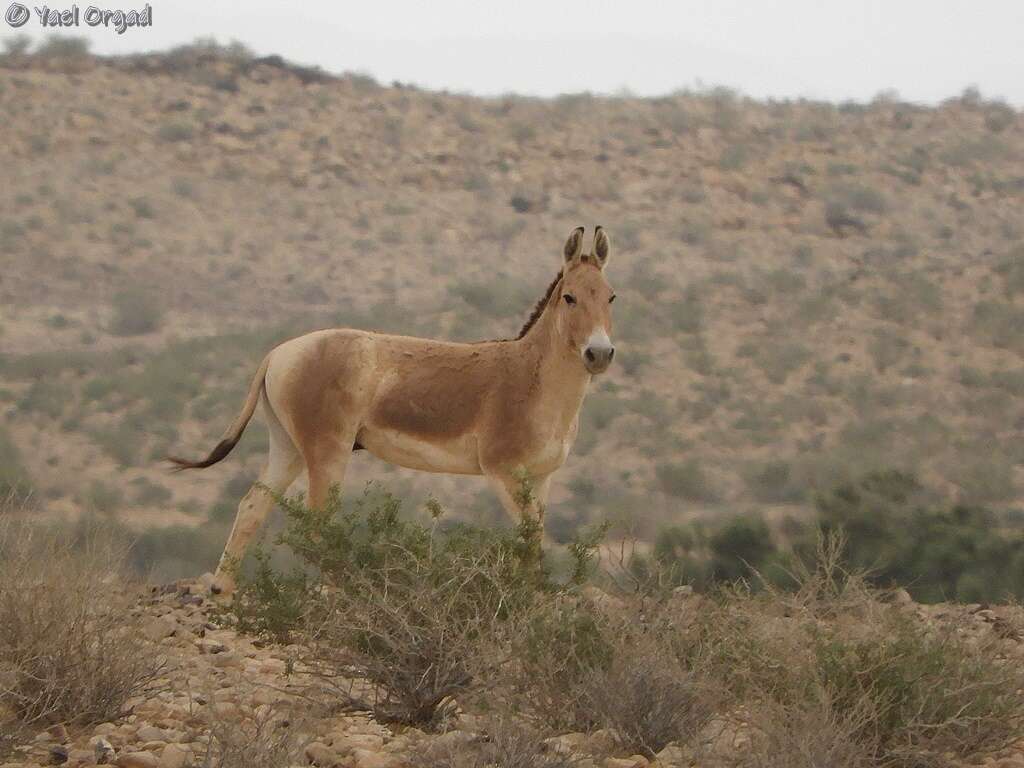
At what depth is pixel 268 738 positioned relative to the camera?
18.1 ft

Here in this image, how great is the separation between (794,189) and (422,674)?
4095 centimetres

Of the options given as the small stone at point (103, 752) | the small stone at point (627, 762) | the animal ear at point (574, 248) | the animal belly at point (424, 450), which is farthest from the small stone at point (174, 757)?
the animal ear at point (574, 248)

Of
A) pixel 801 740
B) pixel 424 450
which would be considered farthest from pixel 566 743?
pixel 424 450

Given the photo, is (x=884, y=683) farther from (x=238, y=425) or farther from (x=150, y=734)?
(x=238, y=425)

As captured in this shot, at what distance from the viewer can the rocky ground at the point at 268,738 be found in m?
5.64

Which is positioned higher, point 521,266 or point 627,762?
point 627,762

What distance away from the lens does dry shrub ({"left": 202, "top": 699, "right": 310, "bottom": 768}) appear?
541 centimetres

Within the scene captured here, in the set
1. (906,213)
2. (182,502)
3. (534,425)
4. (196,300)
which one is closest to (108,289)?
(196,300)

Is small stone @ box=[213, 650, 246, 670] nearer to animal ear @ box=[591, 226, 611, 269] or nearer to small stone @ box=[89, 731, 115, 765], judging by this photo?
small stone @ box=[89, 731, 115, 765]

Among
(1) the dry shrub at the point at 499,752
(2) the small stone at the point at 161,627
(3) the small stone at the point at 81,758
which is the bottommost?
(2) the small stone at the point at 161,627

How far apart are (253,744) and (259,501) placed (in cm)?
466

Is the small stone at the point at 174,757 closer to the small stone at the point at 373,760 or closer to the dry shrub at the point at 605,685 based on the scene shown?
the small stone at the point at 373,760

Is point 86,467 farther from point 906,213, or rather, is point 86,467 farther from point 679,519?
point 906,213

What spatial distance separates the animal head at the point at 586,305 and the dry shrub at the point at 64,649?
11.4 ft
